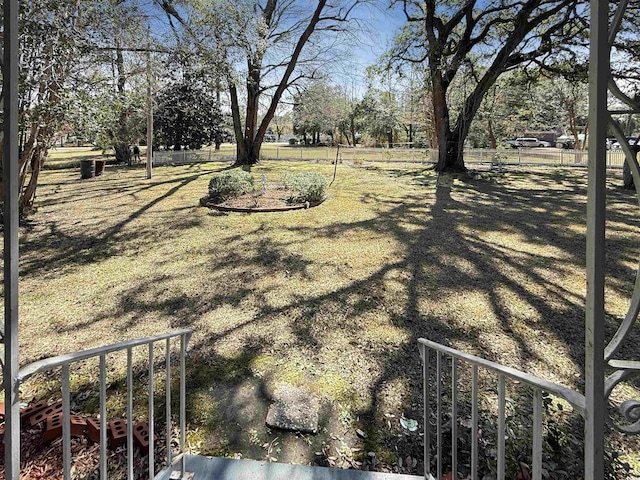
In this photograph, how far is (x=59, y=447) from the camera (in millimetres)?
2072

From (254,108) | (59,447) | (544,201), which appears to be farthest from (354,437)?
(254,108)

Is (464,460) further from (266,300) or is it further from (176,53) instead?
(176,53)

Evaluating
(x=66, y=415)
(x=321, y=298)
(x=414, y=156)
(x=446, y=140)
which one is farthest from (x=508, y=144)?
(x=66, y=415)

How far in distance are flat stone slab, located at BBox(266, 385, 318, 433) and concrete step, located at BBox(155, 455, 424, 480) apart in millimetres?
383

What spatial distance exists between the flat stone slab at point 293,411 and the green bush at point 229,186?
266 inches

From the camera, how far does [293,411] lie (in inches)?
95.8

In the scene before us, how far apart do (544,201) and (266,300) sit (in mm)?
7914

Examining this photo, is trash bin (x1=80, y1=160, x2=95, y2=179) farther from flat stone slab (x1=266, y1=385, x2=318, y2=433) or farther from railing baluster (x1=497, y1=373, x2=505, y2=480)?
railing baluster (x1=497, y1=373, x2=505, y2=480)

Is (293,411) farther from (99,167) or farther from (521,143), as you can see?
(521,143)

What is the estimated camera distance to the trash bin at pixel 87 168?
13.1 m

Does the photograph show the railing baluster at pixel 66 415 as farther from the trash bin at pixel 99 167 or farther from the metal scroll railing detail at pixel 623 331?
the trash bin at pixel 99 167

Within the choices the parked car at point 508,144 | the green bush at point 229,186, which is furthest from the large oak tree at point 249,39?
the parked car at point 508,144

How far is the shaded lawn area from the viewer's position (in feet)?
8.40

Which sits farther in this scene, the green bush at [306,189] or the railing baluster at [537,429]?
the green bush at [306,189]
